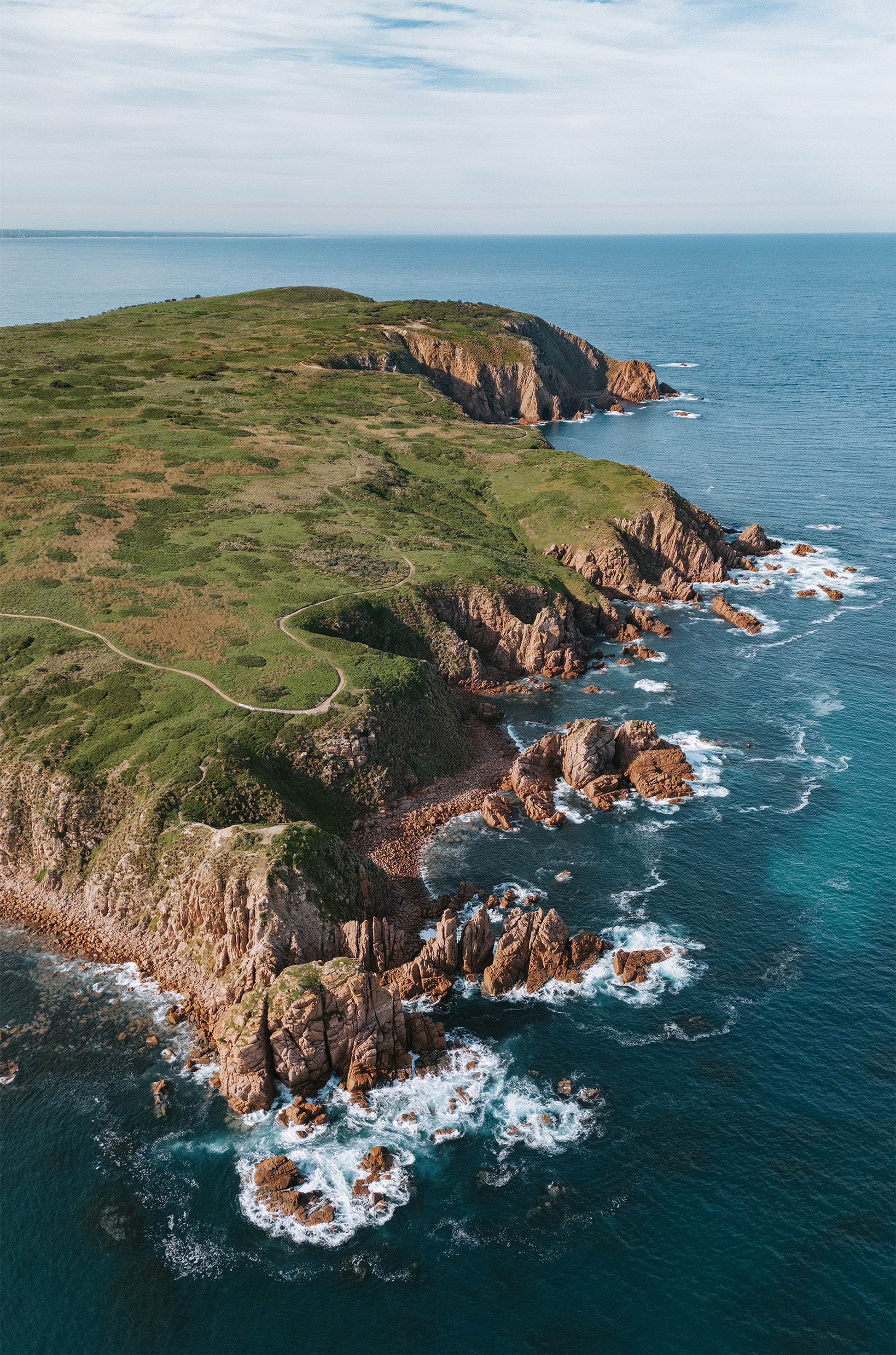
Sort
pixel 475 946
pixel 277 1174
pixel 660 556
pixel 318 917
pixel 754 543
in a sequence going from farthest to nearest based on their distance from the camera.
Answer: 1. pixel 754 543
2. pixel 660 556
3. pixel 475 946
4. pixel 318 917
5. pixel 277 1174

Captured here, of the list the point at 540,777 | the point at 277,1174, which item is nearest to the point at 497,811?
the point at 540,777

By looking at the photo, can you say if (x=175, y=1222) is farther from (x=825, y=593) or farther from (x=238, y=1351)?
(x=825, y=593)

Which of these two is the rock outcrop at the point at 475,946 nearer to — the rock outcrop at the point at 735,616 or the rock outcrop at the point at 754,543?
the rock outcrop at the point at 735,616

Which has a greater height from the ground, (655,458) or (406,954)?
(655,458)

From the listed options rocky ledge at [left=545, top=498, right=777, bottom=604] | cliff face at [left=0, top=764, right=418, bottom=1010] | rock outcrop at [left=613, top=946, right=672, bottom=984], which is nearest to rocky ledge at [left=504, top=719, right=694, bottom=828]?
rock outcrop at [left=613, top=946, right=672, bottom=984]

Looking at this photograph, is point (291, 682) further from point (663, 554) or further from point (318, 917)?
point (663, 554)

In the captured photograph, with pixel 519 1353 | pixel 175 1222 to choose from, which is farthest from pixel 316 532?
pixel 519 1353

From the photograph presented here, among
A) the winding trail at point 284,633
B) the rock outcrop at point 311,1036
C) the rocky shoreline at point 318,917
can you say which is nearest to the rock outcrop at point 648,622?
the rocky shoreline at point 318,917
